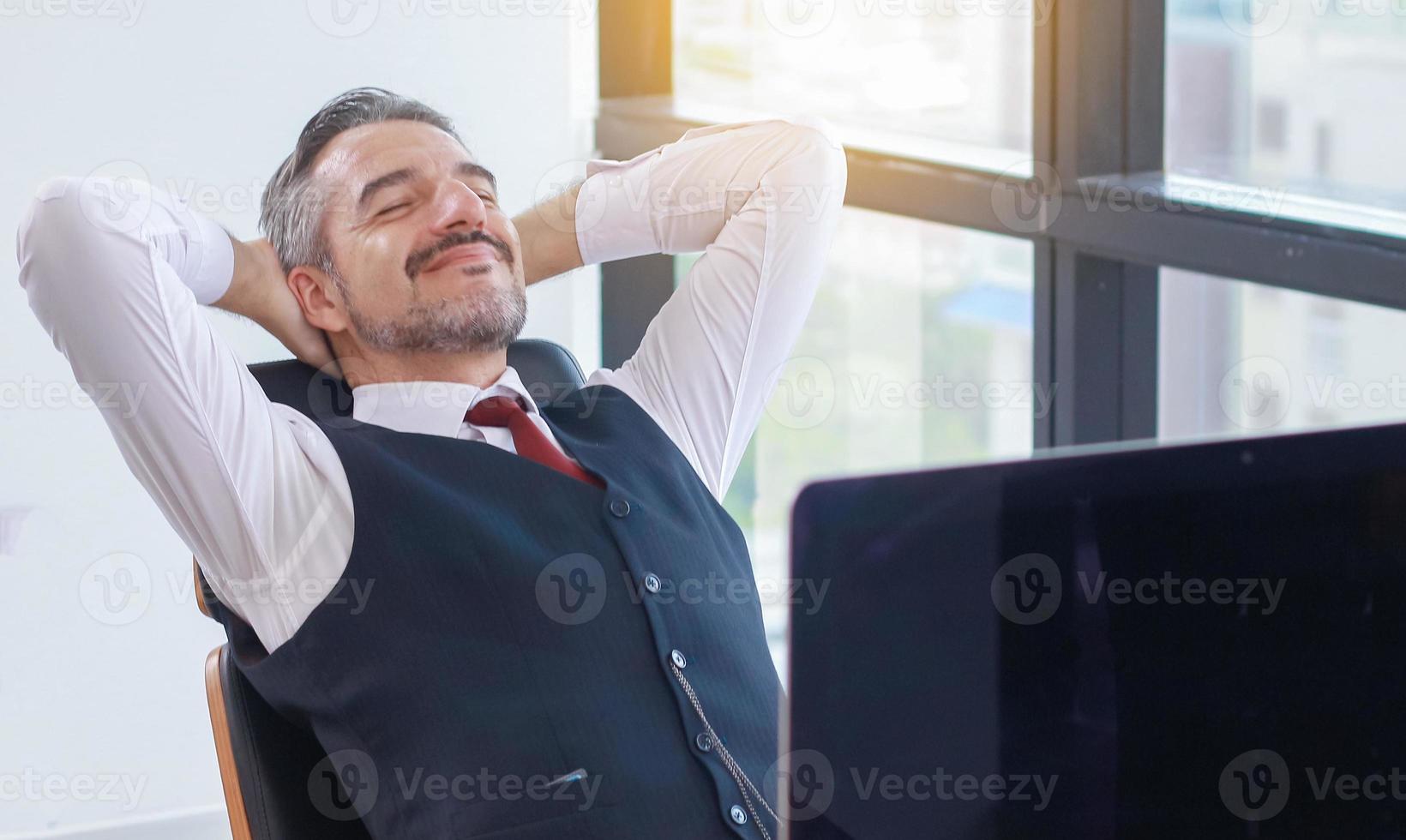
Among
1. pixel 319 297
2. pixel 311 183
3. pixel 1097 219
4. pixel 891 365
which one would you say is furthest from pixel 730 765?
pixel 891 365

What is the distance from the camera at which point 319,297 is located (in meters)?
1.67

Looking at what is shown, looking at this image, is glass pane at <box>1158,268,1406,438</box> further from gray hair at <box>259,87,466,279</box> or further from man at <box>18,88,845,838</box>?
gray hair at <box>259,87,466,279</box>

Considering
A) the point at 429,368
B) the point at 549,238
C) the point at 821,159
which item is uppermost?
the point at 821,159

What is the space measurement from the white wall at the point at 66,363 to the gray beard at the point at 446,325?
99 cm

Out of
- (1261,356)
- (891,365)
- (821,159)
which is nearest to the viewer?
(821,159)

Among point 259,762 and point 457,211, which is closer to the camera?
point 259,762

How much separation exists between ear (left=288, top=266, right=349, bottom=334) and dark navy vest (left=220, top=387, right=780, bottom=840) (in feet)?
0.84

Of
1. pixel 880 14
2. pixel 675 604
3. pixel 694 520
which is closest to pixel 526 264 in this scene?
pixel 694 520

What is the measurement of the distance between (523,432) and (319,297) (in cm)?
37

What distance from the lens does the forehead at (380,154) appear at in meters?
1.65

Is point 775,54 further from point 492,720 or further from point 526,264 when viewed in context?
point 492,720

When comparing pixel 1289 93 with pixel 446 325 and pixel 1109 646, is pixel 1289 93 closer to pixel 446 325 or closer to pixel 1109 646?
pixel 446 325

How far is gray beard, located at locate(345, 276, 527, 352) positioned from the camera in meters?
1.60

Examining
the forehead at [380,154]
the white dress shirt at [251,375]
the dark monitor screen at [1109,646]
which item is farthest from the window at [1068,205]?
the dark monitor screen at [1109,646]
